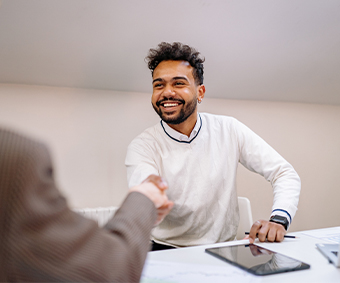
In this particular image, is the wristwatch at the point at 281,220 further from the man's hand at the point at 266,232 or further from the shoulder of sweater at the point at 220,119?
the shoulder of sweater at the point at 220,119

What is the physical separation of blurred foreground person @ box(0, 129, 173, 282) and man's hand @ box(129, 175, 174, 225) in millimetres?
125

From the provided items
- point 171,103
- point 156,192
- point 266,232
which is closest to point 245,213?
point 266,232

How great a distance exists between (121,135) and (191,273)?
1565mm

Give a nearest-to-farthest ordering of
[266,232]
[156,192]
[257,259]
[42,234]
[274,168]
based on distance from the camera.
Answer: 1. [42,234]
2. [156,192]
3. [257,259]
4. [266,232]
5. [274,168]

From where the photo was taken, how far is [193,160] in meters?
1.81

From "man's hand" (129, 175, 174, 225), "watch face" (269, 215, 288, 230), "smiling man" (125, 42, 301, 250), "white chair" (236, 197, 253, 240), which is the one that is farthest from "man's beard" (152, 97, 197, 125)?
"man's hand" (129, 175, 174, 225)

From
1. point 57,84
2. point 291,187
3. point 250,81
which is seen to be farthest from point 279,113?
point 57,84

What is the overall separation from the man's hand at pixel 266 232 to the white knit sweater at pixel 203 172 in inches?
12.8

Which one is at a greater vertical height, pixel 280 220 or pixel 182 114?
pixel 182 114

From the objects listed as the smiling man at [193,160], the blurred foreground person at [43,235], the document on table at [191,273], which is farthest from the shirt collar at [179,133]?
the blurred foreground person at [43,235]

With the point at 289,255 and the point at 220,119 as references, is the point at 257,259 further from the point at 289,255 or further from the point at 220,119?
the point at 220,119

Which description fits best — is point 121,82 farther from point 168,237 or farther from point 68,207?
point 68,207

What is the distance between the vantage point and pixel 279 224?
1.41m

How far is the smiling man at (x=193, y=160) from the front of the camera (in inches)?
68.0
